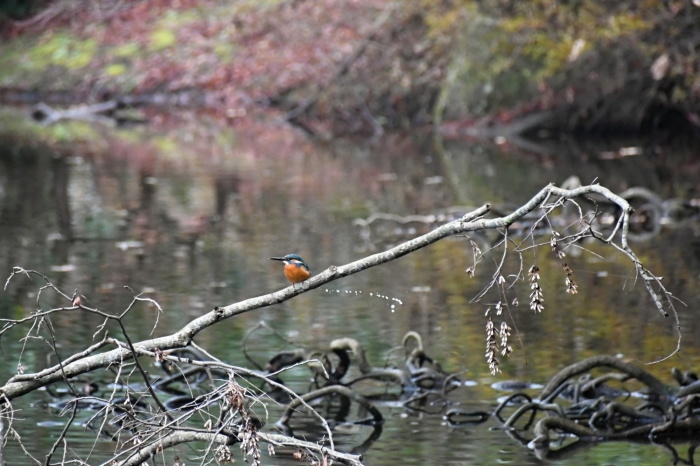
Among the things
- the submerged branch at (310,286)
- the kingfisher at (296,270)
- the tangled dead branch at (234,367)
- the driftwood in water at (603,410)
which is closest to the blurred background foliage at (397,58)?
the driftwood in water at (603,410)

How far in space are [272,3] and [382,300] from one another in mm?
26464

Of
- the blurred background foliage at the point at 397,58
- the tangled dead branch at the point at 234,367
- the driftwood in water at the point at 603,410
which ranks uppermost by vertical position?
the tangled dead branch at the point at 234,367

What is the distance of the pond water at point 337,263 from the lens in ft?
24.5

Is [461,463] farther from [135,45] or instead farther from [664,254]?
[135,45]

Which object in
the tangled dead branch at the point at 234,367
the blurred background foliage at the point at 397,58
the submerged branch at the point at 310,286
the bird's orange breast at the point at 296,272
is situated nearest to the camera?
the tangled dead branch at the point at 234,367

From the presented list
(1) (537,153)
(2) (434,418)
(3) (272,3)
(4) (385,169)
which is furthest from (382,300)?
(3) (272,3)

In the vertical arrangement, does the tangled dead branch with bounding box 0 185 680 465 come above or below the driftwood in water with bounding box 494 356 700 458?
above

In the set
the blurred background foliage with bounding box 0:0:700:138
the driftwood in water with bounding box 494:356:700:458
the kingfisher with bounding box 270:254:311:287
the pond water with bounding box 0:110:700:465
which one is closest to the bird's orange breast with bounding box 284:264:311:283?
the kingfisher with bounding box 270:254:311:287

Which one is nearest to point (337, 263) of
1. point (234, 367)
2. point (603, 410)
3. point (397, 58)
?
point (603, 410)

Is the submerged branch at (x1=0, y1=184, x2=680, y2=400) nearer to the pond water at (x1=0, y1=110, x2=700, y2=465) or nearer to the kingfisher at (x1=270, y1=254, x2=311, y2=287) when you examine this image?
the kingfisher at (x1=270, y1=254, x2=311, y2=287)

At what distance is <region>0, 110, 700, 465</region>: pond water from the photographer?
7477 millimetres

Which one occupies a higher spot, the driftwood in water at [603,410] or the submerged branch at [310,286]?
the submerged branch at [310,286]

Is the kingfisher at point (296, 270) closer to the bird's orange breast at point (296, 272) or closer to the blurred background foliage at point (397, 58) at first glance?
the bird's orange breast at point (296, 272)

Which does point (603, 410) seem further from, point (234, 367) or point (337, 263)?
point (337, 263)
